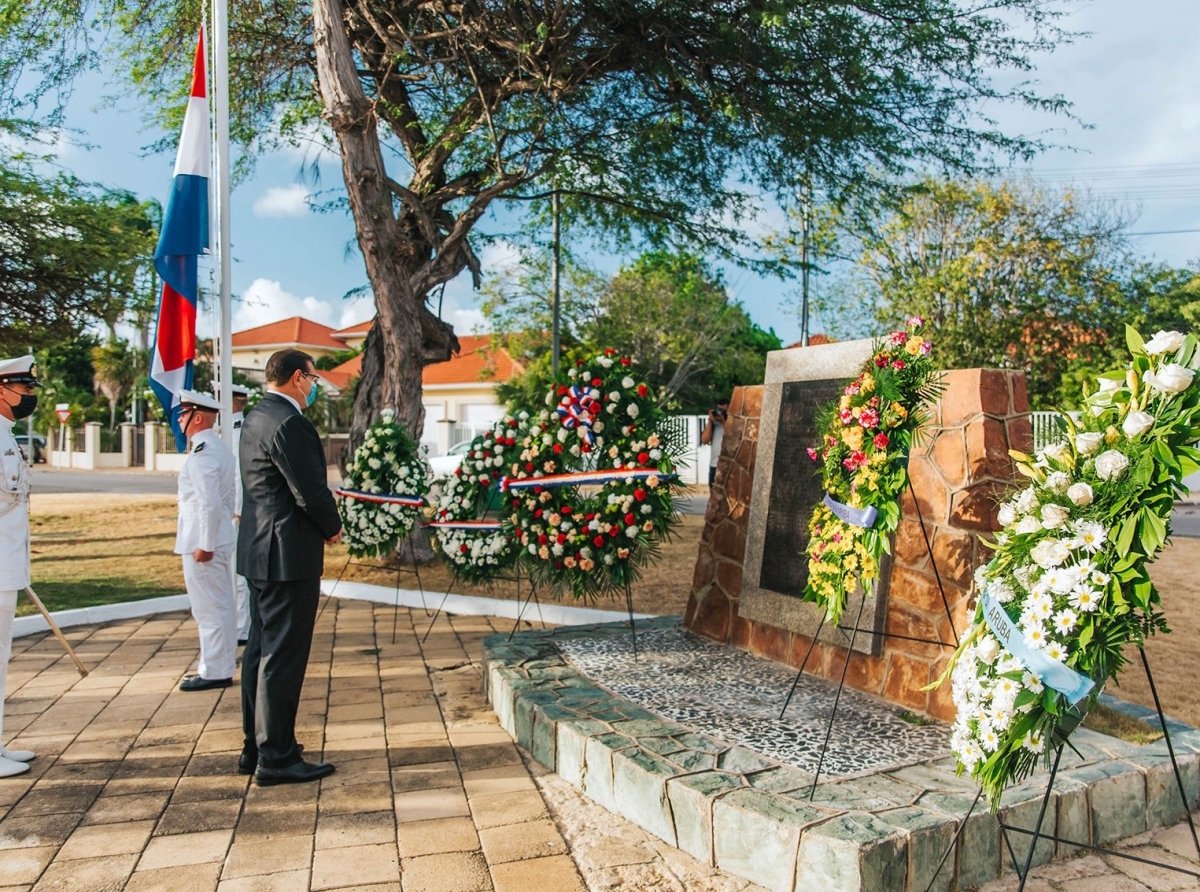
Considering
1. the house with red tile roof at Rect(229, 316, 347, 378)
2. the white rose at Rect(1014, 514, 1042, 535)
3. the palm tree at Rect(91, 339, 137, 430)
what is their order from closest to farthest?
the white rose at Rect(1014, 514, 1042, 535) → the palm tree at Rect(91, 339, 137, 430) → the house with red tile roof at Rect(229, 316, 347, 378)

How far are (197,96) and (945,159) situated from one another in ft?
26.3

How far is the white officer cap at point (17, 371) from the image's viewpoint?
4.52 meters

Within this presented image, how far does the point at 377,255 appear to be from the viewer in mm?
10047

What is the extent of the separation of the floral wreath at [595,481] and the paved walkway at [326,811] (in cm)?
109

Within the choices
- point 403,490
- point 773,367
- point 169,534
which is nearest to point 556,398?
point 773,367

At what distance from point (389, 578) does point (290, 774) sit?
609cm

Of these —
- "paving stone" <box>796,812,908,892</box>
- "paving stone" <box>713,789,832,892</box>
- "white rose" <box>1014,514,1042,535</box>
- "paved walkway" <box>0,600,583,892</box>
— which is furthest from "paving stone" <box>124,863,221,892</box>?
"white rose" <box>1014,514,1042,535</box>

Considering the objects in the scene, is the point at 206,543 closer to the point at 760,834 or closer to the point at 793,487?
the point at 793,487

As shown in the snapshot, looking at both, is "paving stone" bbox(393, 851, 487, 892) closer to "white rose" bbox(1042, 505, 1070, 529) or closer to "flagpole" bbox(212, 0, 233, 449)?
"white rose" bbox(1042, 505, 1070, 529)

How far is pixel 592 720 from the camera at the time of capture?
4.46 m

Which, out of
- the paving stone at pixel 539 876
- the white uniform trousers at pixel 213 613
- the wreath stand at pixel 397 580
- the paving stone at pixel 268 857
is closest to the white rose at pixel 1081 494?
the paving stone at pixel 539 876

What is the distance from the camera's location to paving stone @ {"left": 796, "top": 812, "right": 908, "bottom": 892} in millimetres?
3049

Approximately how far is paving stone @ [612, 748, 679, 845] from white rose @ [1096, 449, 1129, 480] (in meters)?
2.03

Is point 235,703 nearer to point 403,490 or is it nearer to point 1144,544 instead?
point 403,490
